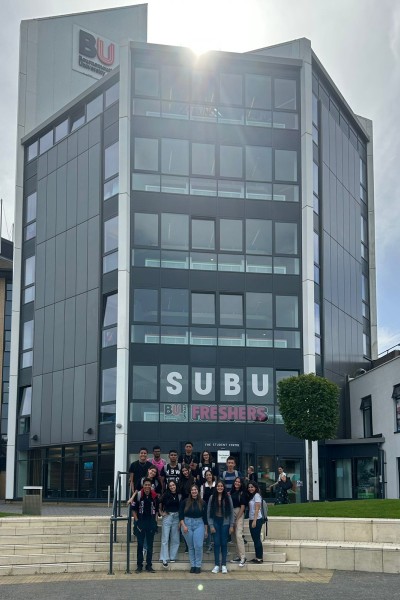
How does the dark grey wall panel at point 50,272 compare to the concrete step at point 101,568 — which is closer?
the concrete step at point 101,568

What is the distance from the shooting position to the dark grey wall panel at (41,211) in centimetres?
4159

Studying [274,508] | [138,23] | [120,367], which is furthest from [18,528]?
[138,23]

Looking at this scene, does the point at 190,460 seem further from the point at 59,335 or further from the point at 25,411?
the point at 25,411

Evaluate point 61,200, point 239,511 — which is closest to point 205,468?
point 239,511

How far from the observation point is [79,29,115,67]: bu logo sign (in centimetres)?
4794

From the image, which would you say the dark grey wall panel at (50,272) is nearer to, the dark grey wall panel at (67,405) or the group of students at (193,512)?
the dark grey wall panel at (67,405)

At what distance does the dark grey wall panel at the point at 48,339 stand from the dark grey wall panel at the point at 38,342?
0.96 feet

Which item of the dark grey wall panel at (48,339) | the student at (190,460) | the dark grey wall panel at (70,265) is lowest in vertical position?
the student at (190,460)

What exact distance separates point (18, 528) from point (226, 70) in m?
26.2

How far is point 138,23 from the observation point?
4962 centimetres

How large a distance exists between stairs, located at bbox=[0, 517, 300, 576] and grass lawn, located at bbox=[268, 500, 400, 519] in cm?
200

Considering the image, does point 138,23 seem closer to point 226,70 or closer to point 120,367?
point 226,70

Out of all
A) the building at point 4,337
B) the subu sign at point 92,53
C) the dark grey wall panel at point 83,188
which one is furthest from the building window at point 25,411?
the subu sign at point 92,53

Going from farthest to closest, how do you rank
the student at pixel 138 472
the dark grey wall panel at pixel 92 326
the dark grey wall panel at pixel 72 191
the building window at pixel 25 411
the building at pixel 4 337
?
the building at pixel 4 337, the building window at pixel 25 411, the dark grey wall panel at pixel 72 191, the dark grey wall panel at pixel 92 326, the student at pixel 138 472
